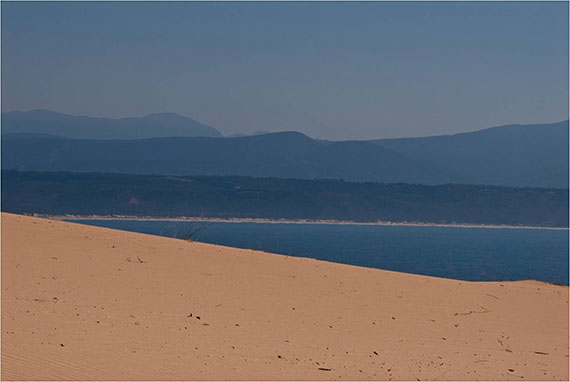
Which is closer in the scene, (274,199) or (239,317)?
(239,317)

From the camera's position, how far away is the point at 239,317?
37.9 feet

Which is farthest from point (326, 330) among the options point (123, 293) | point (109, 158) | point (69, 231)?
point (109, 158)

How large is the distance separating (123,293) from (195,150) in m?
189

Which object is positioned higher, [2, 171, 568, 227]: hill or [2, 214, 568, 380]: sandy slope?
[2, 171, 568, 227]: hill

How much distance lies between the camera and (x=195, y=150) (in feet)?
655

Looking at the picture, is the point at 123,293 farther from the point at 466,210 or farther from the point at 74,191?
the point at 466,210

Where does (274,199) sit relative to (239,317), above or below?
above

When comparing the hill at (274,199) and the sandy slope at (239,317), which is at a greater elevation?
the hill at (274,199)

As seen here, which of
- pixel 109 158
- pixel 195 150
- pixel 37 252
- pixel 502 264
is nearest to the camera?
pixel 37 252

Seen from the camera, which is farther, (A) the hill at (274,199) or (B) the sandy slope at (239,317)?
(A) the hill at (274,199)

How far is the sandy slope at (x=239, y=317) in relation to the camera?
29.5ft

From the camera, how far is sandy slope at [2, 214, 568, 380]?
354 inches

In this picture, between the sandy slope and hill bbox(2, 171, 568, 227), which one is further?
hill bbox(2, 171, 568, 227)

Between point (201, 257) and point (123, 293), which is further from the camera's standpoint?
point (201, 257)
